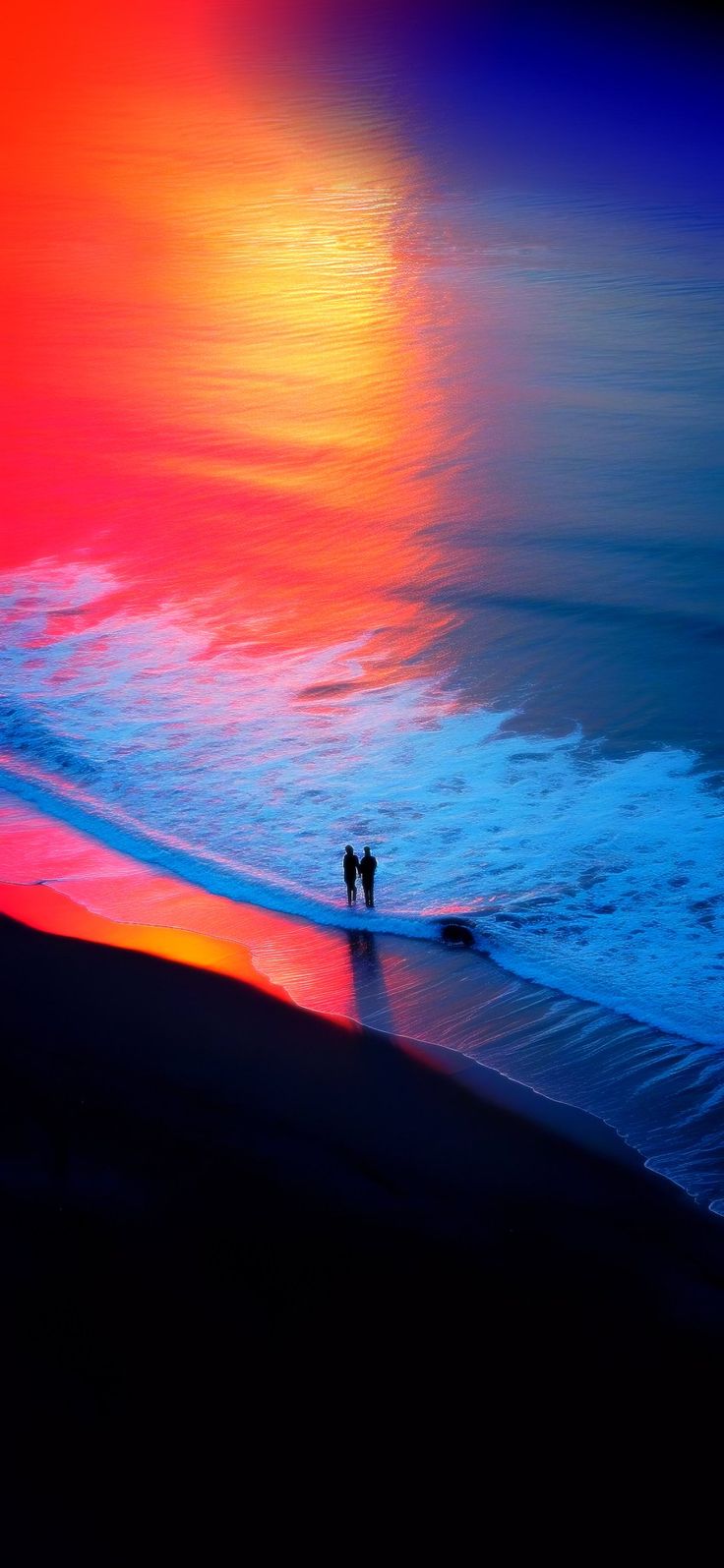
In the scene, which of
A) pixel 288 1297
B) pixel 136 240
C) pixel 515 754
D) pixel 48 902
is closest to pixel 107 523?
pixel 515 754

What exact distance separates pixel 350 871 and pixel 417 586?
11692 millimetres

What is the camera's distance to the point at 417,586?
2425 cm

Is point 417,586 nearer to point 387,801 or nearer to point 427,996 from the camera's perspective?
point 387,801

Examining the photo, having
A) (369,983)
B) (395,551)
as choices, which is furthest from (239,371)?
(369,983)

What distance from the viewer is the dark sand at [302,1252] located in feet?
24.6

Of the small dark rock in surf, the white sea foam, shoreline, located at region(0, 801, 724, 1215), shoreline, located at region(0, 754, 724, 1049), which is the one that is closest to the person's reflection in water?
shoreline, located at region(0, 801, 724, 1215)

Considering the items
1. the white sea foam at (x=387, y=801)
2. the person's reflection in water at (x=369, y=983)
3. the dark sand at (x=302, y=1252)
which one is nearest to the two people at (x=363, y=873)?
the white sea foam at (x=387, y=801)

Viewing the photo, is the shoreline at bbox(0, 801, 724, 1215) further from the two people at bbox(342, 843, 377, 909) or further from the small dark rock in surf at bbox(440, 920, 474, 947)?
the two people at bbox(342, 843, 377, 909)

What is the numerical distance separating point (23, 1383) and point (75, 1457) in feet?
1.95

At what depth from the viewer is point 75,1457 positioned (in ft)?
23.4

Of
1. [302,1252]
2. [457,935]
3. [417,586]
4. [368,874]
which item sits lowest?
[302,1252]

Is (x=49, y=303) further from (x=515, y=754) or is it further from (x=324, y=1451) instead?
(x=324, y=1451)

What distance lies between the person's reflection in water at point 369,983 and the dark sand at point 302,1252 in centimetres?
29

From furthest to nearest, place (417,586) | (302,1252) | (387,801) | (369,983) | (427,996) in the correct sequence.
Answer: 1. (417,586)
2. (387,801)
3. (369,983)
4. (427,996)
5. (302,1252)
